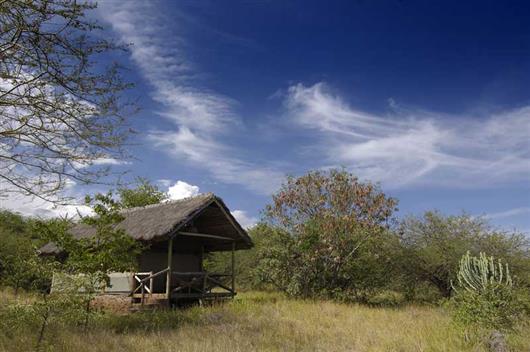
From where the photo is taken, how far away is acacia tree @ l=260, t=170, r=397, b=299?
1748 cm

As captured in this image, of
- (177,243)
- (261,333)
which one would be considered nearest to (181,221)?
(177,243)

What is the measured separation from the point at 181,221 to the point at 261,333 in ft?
19.1

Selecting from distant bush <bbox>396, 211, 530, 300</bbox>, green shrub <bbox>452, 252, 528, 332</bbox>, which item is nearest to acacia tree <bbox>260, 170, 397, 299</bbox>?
distant bush <bbox>396, 211, 530, 300</bbox>

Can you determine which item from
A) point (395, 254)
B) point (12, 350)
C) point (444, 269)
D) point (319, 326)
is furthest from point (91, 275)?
point (444, 269)

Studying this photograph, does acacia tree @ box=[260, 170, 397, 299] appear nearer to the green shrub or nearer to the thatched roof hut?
the thatched roof hut

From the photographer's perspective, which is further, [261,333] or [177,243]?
[177,243]

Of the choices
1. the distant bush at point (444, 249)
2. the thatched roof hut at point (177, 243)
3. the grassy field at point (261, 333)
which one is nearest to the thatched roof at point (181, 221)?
the thatched roof hut at point (177, 243)

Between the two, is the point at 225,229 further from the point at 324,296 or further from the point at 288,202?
the point at 324,296

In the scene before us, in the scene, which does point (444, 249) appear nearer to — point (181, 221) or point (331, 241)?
point (331, 241)

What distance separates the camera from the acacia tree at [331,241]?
17484 mm

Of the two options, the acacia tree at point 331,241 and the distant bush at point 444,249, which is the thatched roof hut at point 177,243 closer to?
the acacia tree at point 331,241

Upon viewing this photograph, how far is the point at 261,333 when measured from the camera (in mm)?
9688

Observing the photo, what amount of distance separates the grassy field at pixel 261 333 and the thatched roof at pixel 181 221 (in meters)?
3.00

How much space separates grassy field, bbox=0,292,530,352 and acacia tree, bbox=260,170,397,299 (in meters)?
4.20
